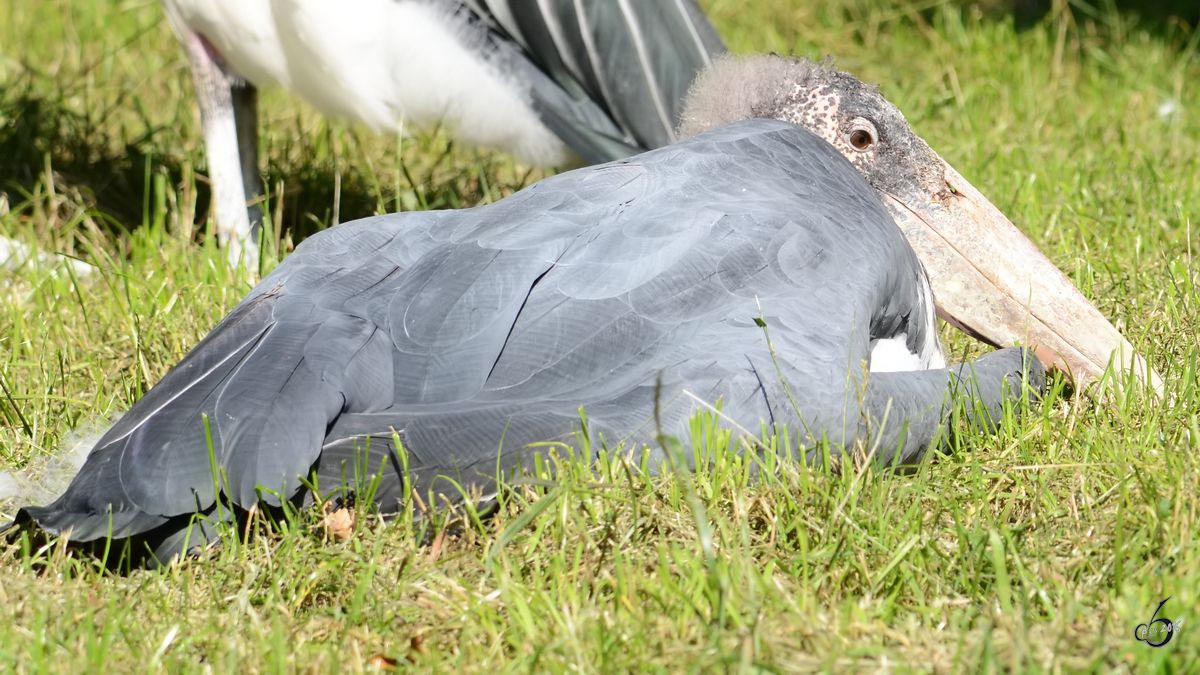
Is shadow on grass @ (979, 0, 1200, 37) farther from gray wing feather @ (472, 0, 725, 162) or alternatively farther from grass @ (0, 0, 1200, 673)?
gray wing feather @ (472, 0, 725, 162)

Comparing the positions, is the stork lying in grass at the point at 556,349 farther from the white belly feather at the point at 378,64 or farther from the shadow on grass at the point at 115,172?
the shadow on grass at the point at 115,172

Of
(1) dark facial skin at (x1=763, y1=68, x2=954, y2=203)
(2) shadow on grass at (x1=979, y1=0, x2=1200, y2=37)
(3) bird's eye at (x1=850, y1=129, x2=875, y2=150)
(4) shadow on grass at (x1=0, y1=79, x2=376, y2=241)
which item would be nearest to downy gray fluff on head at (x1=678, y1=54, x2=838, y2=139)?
(1) dark facial skin at (x1=763, y1=68, x2=954, y2=203)

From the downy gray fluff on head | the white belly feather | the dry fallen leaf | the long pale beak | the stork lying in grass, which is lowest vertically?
the long pale beak

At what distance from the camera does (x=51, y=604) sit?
1.81 metres

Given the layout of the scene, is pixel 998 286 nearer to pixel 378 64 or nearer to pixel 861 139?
pixel 861 139

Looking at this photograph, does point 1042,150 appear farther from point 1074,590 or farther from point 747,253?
point 1074,590

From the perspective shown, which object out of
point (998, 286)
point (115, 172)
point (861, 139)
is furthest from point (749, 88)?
point (115, 172)

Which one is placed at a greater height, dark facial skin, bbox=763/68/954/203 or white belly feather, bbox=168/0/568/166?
white belly feather, bbox=168/0/568/166

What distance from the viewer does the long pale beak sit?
8.63 feet

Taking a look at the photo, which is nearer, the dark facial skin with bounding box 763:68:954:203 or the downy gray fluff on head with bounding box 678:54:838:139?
the dark facial skin with bounding box 763:68:954:203

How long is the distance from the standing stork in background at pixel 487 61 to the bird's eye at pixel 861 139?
0.54 metres

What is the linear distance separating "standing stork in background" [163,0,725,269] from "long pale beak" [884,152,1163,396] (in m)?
0.76

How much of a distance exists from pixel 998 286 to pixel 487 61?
1.43 m

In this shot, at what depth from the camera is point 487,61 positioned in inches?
134
